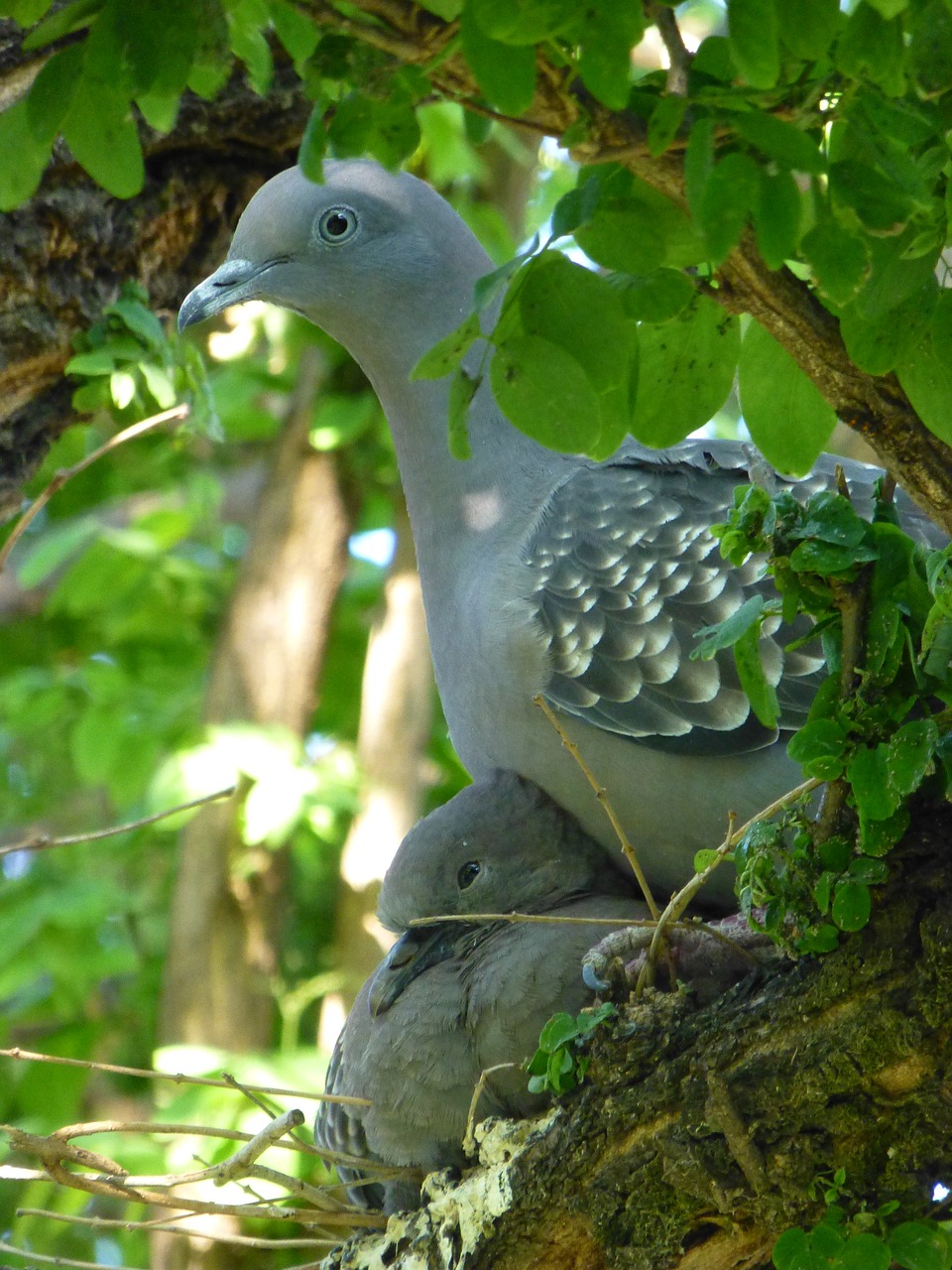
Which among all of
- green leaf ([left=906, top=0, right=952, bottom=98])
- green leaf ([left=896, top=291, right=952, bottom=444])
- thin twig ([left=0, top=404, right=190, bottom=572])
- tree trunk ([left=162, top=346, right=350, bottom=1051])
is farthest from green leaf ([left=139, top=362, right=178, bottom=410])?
tree trunk ([left=162, top=346, right=350, bottom=1051])

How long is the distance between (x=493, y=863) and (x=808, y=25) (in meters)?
1.54

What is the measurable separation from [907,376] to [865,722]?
14.6 inches

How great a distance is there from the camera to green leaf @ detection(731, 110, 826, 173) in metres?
1.36

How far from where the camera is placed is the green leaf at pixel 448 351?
4.67 feet

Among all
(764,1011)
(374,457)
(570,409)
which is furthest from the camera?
(374,457)

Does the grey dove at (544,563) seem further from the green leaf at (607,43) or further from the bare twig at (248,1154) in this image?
the green leaf at (607,43)

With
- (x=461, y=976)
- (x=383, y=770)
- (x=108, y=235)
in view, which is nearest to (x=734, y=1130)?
(x=461, y=976)

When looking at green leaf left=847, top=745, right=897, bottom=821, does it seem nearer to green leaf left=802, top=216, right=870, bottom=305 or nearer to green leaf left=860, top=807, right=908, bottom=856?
green leaf left=860, top=807, right=908, bottom=856

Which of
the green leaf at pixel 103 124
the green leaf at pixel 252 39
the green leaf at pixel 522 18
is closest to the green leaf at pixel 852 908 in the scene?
the green leaf at pixel 522 18

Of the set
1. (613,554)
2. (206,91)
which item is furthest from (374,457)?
(206,91)

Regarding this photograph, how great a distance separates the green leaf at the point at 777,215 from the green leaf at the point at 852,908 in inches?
A: 26.8

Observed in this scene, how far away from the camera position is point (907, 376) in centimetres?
158

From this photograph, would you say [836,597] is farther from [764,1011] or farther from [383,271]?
[383,271]

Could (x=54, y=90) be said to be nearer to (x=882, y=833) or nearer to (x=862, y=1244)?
(x=882, y=833)
